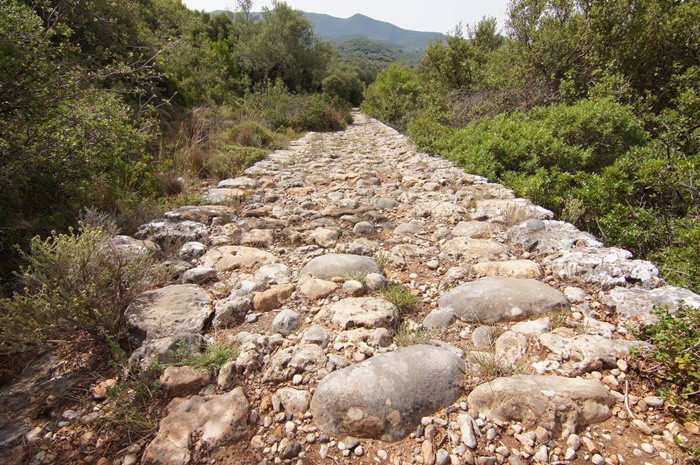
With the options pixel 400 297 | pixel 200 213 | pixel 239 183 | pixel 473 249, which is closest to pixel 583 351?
pixel 400 297

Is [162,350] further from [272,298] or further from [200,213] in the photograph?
[200,213]

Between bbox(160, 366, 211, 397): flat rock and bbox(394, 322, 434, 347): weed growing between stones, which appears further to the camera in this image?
bbox(394, 322, 434, 347): weed growing between stones

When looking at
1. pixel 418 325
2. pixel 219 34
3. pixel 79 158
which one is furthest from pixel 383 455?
pixel 219 34

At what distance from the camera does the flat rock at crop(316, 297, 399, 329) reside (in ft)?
7.06

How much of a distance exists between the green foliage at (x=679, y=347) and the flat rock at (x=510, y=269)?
80 cm

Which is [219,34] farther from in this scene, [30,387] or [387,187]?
[30,387]

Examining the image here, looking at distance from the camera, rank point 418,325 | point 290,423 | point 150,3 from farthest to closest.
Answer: point 150,3 < point 418,325 < point 290,423

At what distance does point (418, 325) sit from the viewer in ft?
7.20

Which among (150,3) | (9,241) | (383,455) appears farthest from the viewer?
(150,3)

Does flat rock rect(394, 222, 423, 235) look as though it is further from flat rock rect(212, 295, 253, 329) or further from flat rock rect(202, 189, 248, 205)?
flat rock rect(202, 189, 248, 205)

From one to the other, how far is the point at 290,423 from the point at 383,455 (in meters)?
0.44

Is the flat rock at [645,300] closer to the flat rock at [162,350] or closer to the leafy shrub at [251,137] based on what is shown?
the flat rock at [162,350]

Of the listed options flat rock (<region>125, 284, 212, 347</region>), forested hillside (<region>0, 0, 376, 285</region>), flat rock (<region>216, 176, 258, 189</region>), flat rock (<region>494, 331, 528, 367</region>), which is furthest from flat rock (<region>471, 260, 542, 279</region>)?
flat rock (<region>216, 176, 258, 189</region>)

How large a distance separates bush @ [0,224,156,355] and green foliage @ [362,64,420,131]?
13.8m
